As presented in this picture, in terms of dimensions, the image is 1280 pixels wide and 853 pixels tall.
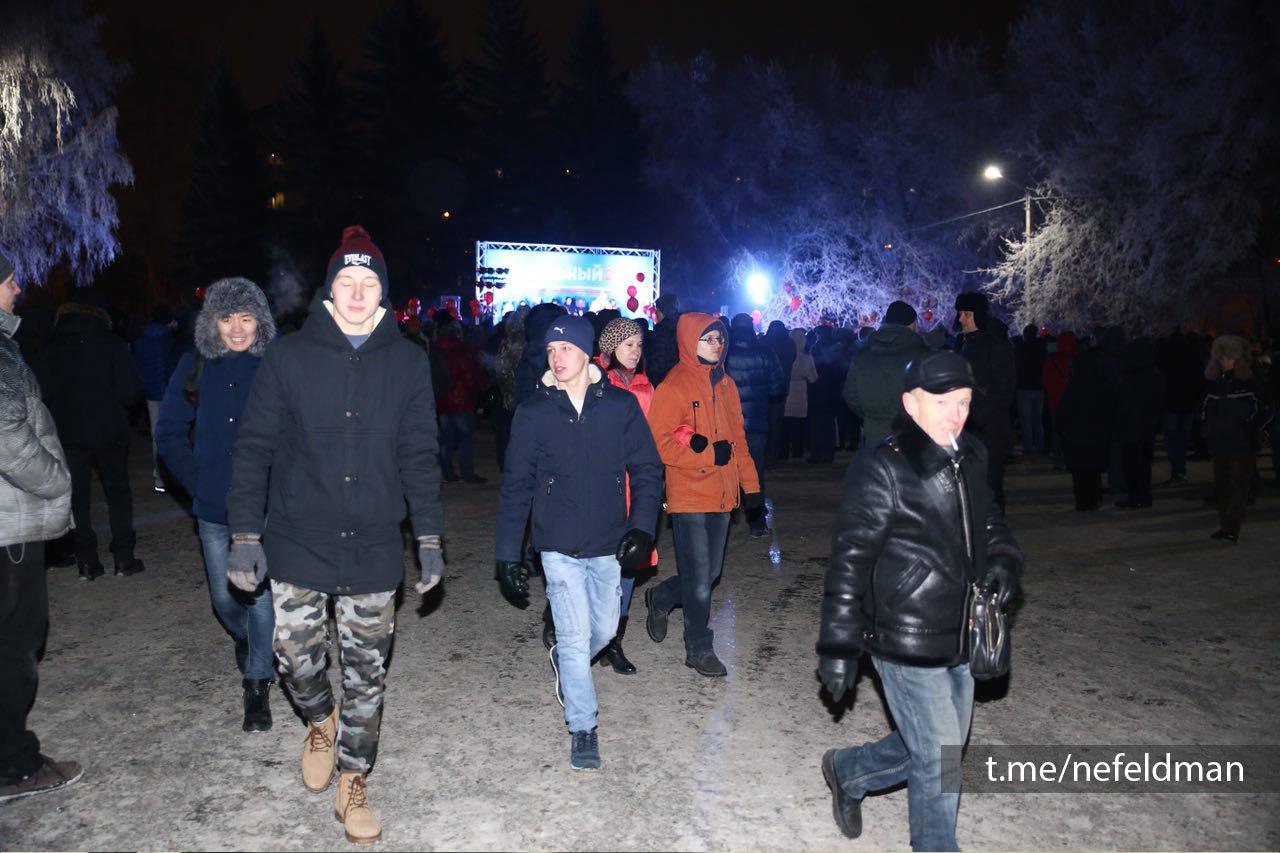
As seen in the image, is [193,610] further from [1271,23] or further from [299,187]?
[299,187]

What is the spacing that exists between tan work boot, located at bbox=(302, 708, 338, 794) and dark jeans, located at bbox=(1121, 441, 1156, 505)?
10.2m

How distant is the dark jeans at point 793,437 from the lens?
17391 mm

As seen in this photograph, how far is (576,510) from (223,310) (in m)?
2.01

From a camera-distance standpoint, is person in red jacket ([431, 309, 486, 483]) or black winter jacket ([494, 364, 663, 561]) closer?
black winter jacket ([494, 364, 663, 561])

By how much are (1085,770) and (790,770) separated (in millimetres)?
1339

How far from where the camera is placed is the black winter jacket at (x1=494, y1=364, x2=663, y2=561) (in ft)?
16.3

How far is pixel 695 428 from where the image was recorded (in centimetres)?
620

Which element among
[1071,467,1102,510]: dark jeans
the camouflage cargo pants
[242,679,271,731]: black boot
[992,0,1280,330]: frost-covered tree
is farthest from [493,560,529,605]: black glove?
[992,0,1280,330]: frost-covered tree

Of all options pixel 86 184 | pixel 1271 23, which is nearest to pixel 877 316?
pixel 1271 23

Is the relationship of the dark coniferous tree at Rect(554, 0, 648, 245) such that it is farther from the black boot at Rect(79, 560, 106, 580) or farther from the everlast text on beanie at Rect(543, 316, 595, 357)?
the everlast text on beanie at Rect(543, 316, 595, 357)

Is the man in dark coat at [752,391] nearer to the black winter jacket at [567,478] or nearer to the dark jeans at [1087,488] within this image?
the dark jeans at [1087,488]

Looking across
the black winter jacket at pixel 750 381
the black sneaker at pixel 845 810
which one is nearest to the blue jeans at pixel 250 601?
the black sneaker at pixel 845 810

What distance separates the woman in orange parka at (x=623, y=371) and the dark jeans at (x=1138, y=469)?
24.9ft

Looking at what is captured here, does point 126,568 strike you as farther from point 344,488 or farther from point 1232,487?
point 1232,487
